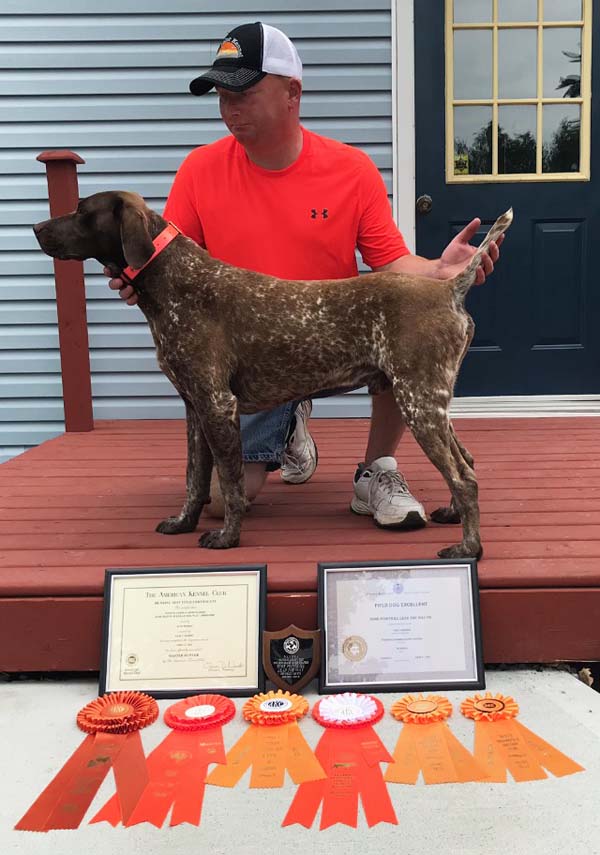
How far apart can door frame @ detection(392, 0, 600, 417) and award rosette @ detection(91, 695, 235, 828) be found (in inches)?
121

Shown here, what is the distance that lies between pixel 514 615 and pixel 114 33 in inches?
153

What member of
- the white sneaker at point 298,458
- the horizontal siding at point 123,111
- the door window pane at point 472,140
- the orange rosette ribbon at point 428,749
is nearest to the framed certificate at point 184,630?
the orange rosette ribbon at point 428,749

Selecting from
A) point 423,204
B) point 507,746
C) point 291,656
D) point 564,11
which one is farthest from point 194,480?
point 564,11

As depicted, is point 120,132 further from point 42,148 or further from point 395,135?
point 395,135

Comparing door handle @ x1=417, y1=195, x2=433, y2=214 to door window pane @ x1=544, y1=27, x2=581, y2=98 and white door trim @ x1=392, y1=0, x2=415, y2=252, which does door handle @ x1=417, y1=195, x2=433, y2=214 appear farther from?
door window pane @ x1=544, y1=27, x2=581, y2=98

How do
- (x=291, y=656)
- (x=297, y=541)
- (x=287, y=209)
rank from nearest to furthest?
(x=291, y=656), (x=297, y=541), (x=287, y=209)

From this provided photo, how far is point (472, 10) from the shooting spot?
434 centimetres

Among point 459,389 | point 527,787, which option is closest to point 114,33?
point 459,389

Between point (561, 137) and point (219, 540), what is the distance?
336 cm

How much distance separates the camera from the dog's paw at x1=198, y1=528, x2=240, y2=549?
2.30 meters

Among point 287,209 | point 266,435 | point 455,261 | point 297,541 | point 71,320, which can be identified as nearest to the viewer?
point 297,541

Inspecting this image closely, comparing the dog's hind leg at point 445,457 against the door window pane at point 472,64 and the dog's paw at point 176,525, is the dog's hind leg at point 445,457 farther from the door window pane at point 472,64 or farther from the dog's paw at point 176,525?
the door window pane at point 472,64

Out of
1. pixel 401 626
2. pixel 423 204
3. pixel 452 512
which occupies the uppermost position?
pixel 423 204

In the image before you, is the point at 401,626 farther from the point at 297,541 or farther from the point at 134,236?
the point at 134,236
